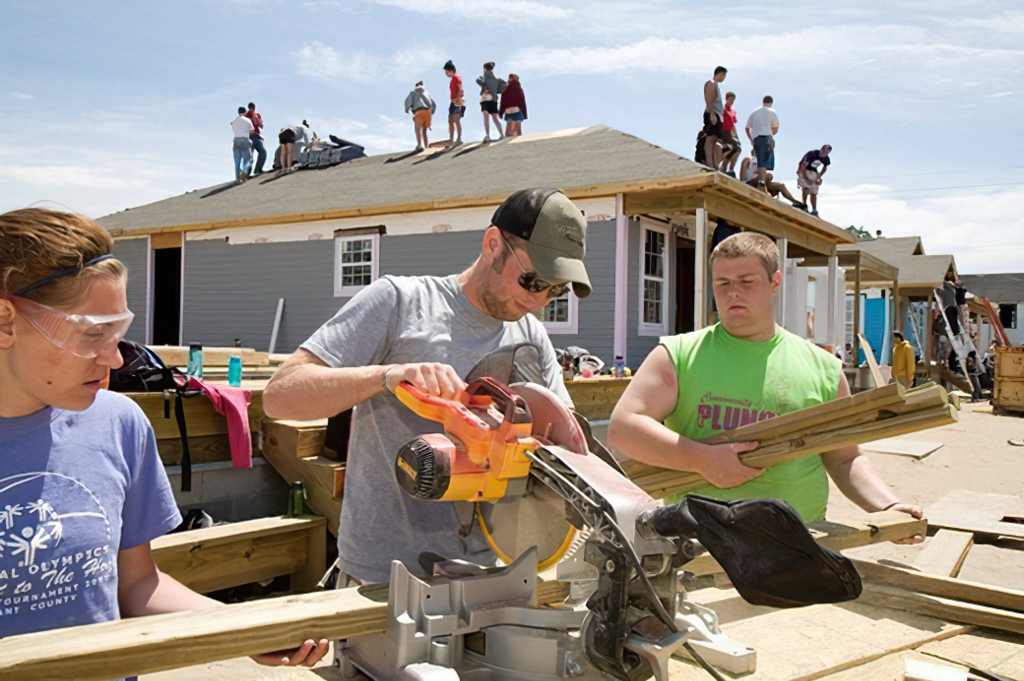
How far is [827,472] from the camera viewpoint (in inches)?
113

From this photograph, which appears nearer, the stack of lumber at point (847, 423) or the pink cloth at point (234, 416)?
the stack of lumber at point (847, 423)

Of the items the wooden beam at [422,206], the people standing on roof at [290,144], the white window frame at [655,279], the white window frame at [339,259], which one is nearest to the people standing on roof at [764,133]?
the white window frame at [655,279]

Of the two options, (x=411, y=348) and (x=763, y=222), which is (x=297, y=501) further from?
(x=763, y=222)

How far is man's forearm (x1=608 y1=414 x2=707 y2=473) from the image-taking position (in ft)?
8.17

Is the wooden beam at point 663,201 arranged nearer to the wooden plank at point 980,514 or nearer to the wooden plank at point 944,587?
the wooden plank at point 980,514

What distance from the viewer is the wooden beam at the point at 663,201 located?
490 inches

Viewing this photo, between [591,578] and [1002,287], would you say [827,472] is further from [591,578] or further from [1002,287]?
[1002,287]

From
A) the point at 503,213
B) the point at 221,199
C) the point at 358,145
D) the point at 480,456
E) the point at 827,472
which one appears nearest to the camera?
the point at 480,456

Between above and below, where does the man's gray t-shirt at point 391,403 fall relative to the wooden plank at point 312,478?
above

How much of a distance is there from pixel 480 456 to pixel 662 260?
13.3 m

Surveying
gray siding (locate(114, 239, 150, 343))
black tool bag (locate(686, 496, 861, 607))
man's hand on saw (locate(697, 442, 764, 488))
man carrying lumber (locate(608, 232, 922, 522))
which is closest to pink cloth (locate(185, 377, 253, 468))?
man carrying lumber (locate(608, 232, 922, 522))

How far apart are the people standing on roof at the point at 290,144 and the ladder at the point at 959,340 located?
63.5 feet

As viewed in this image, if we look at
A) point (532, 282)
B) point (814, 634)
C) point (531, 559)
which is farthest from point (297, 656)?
point (814, 634)

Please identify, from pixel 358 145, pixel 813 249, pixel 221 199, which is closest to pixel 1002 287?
pixel 813 249
